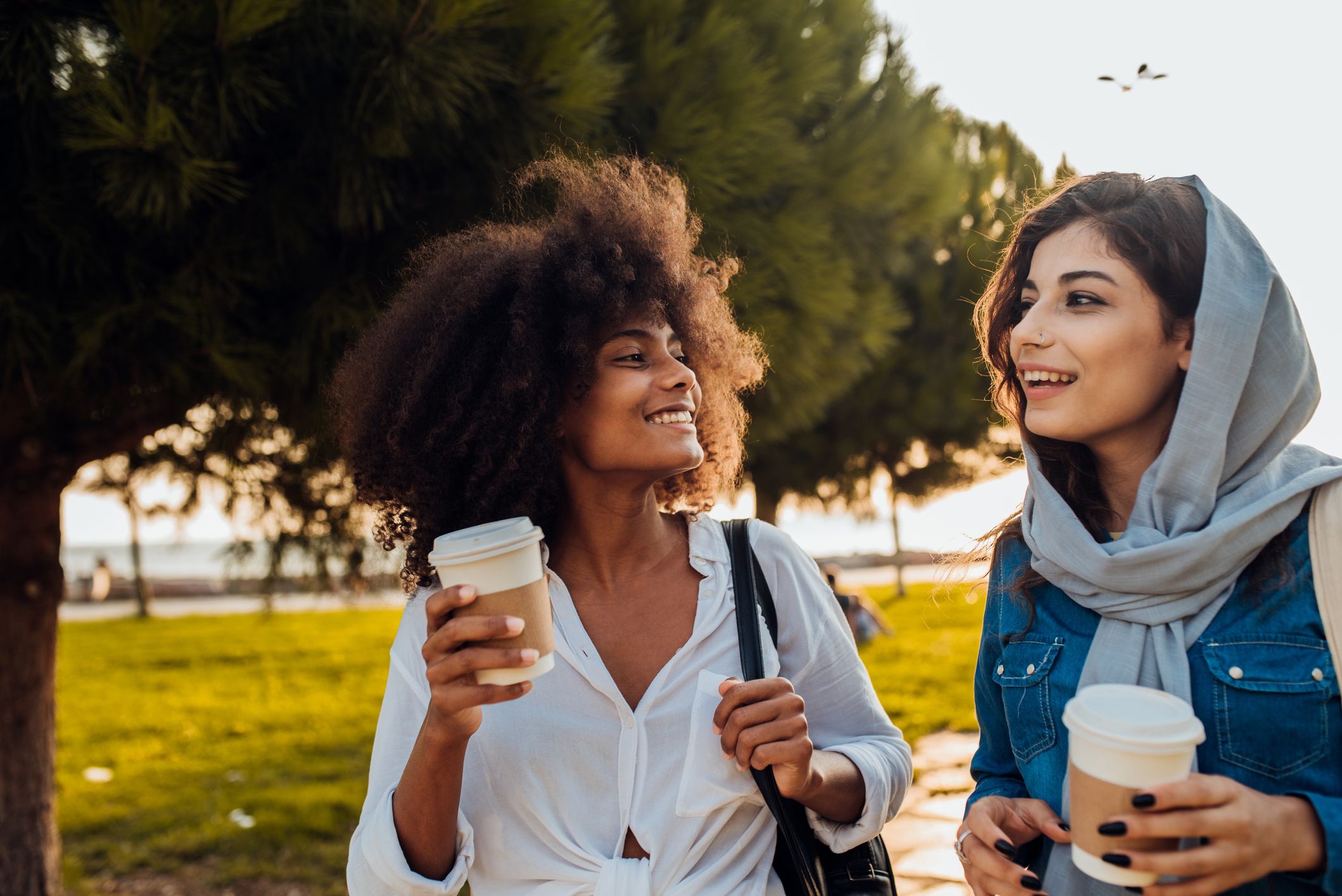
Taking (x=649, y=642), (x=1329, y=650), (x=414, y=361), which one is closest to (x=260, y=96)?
(x=414, y=361)

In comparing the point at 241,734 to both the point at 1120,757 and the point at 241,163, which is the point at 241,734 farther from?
the point at 1120,757

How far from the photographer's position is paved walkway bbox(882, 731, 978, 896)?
4.21 m

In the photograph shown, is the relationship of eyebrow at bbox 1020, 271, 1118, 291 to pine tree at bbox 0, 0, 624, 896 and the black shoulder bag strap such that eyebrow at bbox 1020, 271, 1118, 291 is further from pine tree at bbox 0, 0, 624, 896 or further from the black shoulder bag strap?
pine tree at bbox 0, 0, 624, 896

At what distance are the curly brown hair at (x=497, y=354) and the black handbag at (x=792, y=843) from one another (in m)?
0.48

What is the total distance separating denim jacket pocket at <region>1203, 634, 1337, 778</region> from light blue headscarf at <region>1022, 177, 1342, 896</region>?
0.07m

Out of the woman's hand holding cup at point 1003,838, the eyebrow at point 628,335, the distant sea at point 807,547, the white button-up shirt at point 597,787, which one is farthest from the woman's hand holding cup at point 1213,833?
the distant sea at point 807,547

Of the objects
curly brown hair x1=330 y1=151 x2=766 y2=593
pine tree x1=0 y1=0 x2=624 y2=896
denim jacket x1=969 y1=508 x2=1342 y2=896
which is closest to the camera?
denim jacket x1=969 y1=508 x2=1342 y2=896

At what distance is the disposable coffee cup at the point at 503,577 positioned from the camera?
1507 millimetres

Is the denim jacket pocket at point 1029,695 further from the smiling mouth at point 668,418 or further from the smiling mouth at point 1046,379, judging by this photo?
the smiling mouth at point 668,418

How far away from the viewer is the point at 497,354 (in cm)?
221

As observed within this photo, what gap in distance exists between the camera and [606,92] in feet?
9.32

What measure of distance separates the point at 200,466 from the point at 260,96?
2645 mm

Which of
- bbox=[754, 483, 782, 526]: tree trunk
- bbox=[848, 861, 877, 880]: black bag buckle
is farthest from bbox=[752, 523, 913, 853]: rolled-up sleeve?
bbox=[754, 483, 782, 526]: tree trunk

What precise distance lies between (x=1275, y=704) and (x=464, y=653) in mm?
1202
